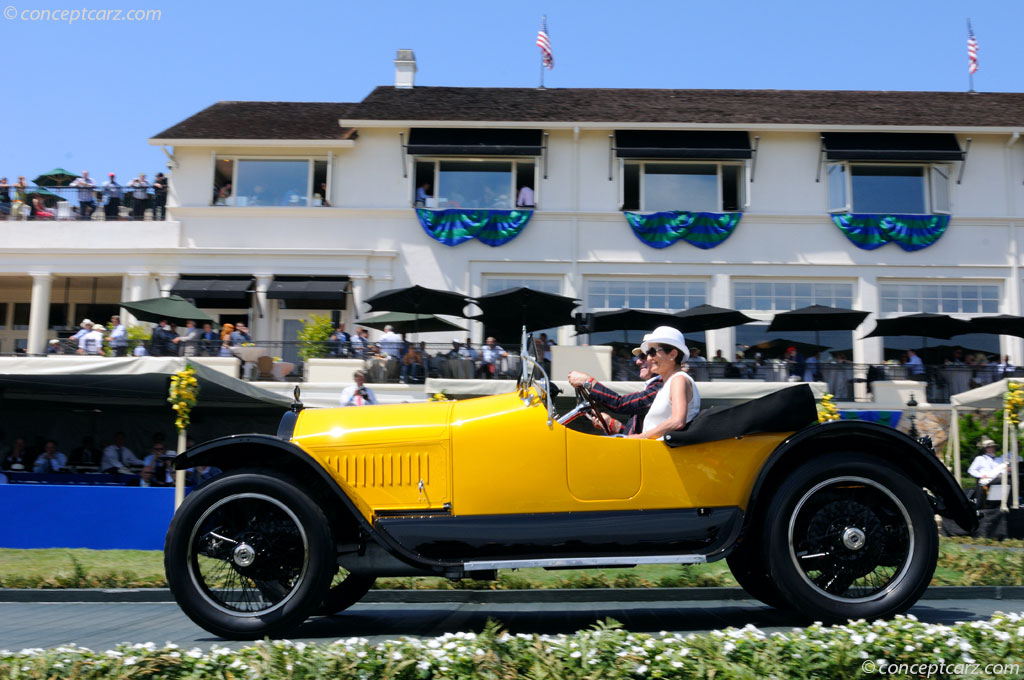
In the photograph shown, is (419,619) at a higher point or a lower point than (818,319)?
lower

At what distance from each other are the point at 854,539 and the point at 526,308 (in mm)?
15256

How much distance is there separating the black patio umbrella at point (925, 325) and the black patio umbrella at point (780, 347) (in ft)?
8.08

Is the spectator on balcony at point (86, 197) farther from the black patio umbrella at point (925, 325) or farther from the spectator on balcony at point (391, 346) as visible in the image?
the black patio umbrella at point (925, 325)

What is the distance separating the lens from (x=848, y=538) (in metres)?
5.38

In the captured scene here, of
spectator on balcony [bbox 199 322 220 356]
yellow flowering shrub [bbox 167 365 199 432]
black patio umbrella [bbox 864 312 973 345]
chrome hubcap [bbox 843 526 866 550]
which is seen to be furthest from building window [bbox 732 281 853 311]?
chrome hubcap [bbox 843 526 866 550]

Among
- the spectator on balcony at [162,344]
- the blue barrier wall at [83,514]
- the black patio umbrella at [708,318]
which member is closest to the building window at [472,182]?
the black patio umbrella at [708,318]

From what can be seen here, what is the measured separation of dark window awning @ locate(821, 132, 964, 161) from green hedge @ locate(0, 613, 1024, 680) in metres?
21.8

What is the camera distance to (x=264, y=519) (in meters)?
5.48

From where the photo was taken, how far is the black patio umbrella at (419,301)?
19.8 m

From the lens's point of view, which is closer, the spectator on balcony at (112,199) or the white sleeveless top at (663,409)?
the white sleeveless top at (663,409)

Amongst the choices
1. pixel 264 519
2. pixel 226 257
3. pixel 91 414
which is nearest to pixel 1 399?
pixel 91 414

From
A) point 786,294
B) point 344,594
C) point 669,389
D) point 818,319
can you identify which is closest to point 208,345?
point 818,319

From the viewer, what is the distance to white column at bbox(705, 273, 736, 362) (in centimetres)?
2381

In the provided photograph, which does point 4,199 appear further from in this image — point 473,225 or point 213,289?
point 473,225
